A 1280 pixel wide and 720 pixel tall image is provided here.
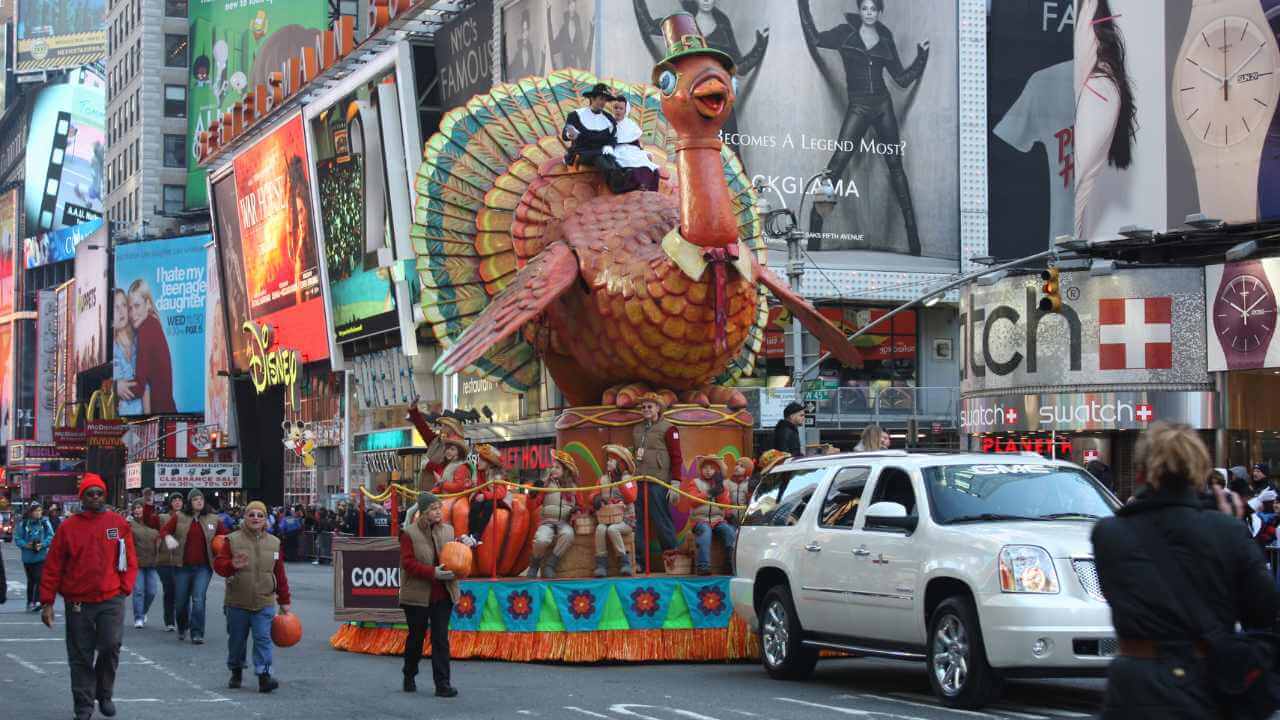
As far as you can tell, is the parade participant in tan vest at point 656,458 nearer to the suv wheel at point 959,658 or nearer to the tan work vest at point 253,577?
the tan work vest at point 253,577

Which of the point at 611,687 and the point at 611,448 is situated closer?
the point at 611,687

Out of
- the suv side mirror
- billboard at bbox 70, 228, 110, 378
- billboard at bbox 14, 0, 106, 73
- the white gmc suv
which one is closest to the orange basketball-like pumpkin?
the white gmc suv

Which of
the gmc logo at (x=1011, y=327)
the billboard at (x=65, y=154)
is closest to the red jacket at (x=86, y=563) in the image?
the gmc logo at (x=1011, y=327)

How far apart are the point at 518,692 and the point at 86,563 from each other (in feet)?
11.5

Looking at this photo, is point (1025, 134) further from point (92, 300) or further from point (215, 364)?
point (92, 300)

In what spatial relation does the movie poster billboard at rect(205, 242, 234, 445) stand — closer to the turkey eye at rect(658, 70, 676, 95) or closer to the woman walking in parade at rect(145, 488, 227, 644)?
the woman walking in parade at rect(145, 488, 227, 644)

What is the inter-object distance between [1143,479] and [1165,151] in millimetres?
33928

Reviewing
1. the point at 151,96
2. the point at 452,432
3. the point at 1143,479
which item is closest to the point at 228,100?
the point at 151,96

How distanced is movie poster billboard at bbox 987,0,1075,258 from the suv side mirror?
132ft

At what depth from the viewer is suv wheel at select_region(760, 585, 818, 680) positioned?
14367 mm

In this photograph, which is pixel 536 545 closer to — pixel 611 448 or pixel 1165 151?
pixel 611 448

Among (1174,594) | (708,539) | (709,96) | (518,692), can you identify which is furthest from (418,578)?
(1174,594)

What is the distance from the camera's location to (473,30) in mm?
53625

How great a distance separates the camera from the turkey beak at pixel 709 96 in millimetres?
17766
